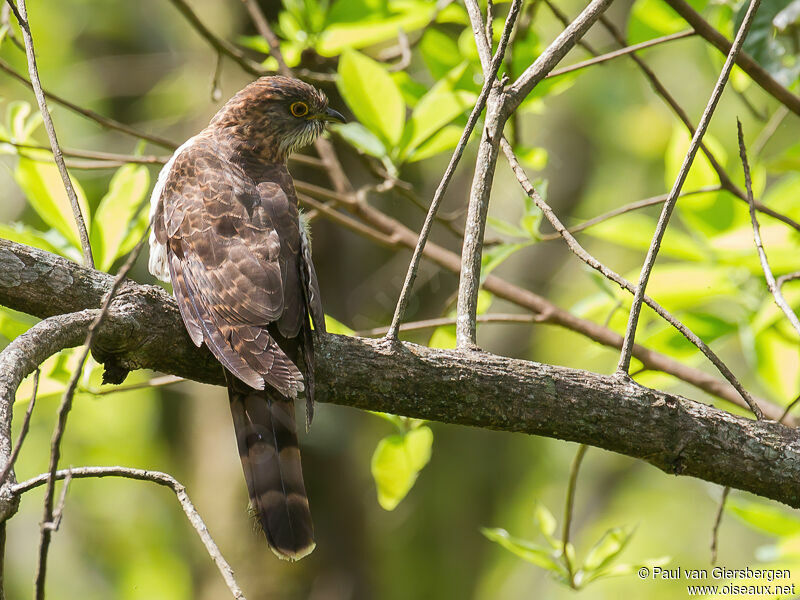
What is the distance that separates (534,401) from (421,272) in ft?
15.1

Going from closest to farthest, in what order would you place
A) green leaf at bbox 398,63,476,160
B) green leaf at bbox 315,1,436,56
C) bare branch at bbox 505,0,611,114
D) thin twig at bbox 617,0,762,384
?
thin twig at bbox 617,0,762,384, bare branch at bbox 505,0,611,114, green leaf at bbox 398,63,476,160, green leaf at bbox 315,1,436,56

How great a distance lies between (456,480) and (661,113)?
4.14 meters

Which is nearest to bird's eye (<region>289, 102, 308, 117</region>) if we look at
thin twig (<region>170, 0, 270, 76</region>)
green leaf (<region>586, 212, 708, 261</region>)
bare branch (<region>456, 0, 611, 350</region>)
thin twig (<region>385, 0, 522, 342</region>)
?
thin twig (<region>170, 0, 270, 76</region>)

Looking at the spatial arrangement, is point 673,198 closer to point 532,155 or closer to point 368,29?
point 532,155

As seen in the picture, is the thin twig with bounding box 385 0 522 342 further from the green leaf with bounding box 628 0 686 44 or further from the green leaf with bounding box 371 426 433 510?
the green leaf with bounding box 628 0 686 44

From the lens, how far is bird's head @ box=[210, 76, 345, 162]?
3.93 m

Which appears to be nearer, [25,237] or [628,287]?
[628,287]

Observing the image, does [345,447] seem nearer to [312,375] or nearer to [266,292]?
[266,292]

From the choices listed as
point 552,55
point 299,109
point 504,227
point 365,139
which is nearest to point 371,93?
point 365,139

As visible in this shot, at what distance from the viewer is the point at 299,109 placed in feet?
13.2

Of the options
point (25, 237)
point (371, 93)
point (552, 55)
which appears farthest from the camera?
point (371, 93)

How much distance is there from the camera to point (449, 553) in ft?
26.8

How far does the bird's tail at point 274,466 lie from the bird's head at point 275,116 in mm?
1652

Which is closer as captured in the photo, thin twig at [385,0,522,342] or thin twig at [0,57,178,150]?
thin twig at [385,0,522,342]
